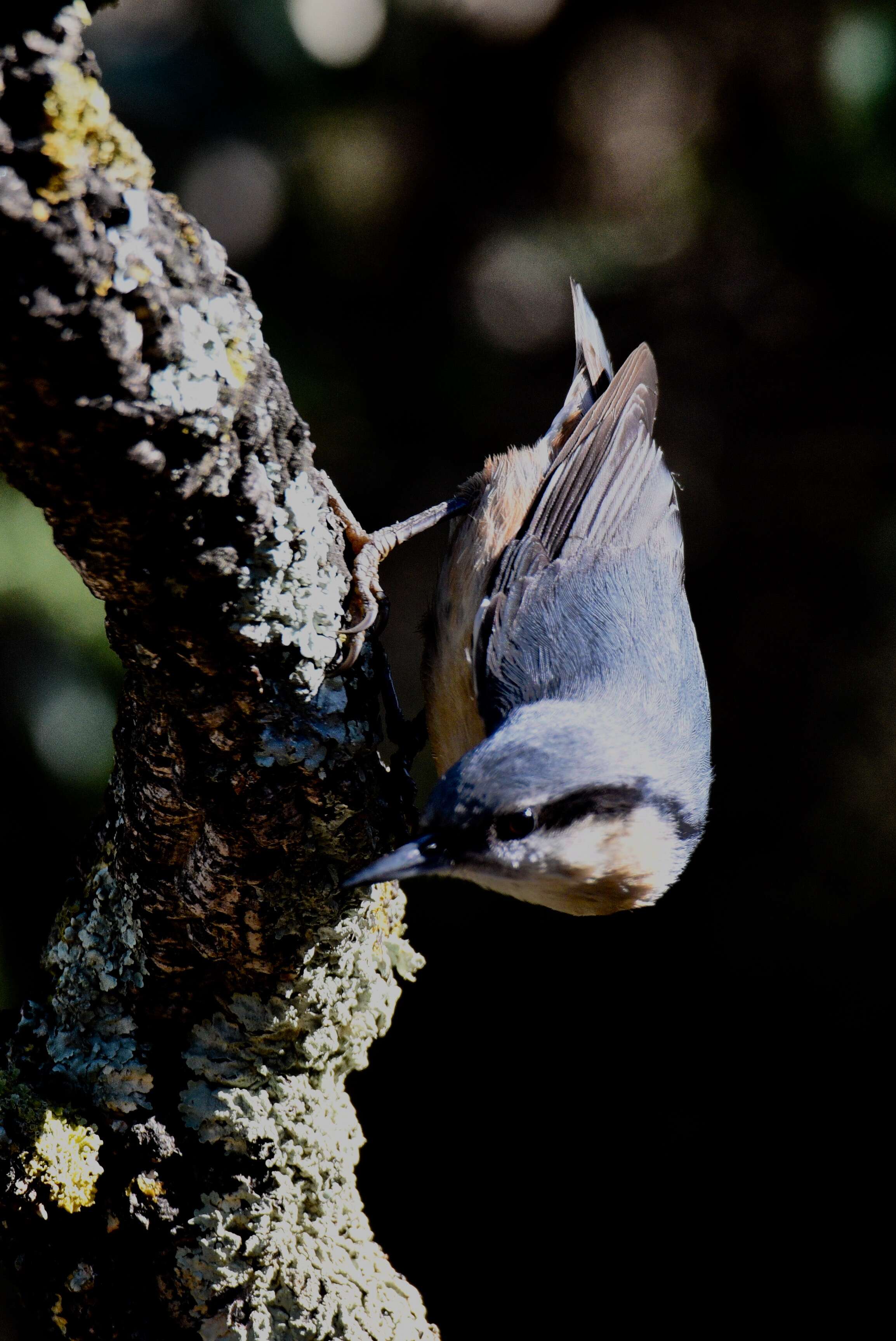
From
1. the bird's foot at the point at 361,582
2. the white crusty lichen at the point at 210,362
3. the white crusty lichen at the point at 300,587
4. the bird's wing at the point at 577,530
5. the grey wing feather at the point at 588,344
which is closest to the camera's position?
the white crusty lichen at the point at 210,362

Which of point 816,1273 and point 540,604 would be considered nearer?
point 540,604

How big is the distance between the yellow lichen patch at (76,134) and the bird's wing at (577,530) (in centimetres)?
111

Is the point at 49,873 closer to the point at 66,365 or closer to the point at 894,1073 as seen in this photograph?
the point at 66,365

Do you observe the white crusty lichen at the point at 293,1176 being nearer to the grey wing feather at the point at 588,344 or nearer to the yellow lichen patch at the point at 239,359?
the yellow lichen patch at the point at 239,359

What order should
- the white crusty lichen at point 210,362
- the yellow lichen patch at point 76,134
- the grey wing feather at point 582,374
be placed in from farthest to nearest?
the grey wing feather at point 582,374, the white crusty lichen at point 210,362, the yellow lichen patch at point 76,134

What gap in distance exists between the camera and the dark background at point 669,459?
3.04m

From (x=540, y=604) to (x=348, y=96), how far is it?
159 centimetres

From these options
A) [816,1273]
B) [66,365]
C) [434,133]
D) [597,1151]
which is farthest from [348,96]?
[816,1273]

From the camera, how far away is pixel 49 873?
96.8 inches

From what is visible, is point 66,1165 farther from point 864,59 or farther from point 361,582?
point 864,59

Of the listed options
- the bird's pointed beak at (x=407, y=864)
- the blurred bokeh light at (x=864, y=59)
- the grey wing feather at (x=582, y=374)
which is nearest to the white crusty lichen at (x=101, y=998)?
the bird's pointed beak at (x=407, y=864)

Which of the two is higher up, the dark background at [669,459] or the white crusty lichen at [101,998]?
the dark background at [669,459]

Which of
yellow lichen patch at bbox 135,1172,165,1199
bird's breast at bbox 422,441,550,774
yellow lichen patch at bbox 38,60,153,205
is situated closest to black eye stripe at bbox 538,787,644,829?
bird's breast at bbox 422,441,550,774

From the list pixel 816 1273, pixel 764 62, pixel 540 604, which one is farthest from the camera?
pixel 764 62
